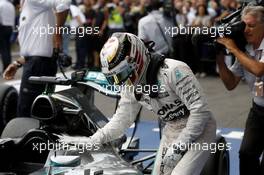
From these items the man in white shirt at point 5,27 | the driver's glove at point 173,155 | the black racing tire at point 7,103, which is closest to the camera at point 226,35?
the driver's glove at point 173,155

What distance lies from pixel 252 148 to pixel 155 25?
457cm

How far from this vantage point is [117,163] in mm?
3824

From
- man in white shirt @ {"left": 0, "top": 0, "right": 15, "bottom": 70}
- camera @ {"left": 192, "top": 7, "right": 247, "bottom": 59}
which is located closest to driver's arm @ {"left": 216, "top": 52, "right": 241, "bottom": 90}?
camera @ {"left": 192, "top": 7, "right": 247, "bottom": 59}

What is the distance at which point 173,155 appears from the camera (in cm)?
346

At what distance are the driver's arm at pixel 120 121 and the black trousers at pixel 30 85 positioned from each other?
1.89 meters

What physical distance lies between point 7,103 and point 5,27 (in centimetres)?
711

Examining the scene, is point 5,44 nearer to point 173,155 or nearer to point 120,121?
point 120,121

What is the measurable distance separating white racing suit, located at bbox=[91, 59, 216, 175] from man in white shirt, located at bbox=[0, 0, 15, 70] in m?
9.31

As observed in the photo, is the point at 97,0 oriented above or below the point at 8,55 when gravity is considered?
above

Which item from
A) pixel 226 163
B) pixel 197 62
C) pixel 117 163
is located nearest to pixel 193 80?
pixel 117 163

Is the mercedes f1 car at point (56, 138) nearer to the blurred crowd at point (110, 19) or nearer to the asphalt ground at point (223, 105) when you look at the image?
the asphalt ground at point (223, 105)

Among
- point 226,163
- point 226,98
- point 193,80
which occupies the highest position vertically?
point 193,80

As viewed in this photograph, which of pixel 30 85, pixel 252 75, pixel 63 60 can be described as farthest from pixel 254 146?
pixel 30 85

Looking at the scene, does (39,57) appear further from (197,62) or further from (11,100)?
(197,62)
